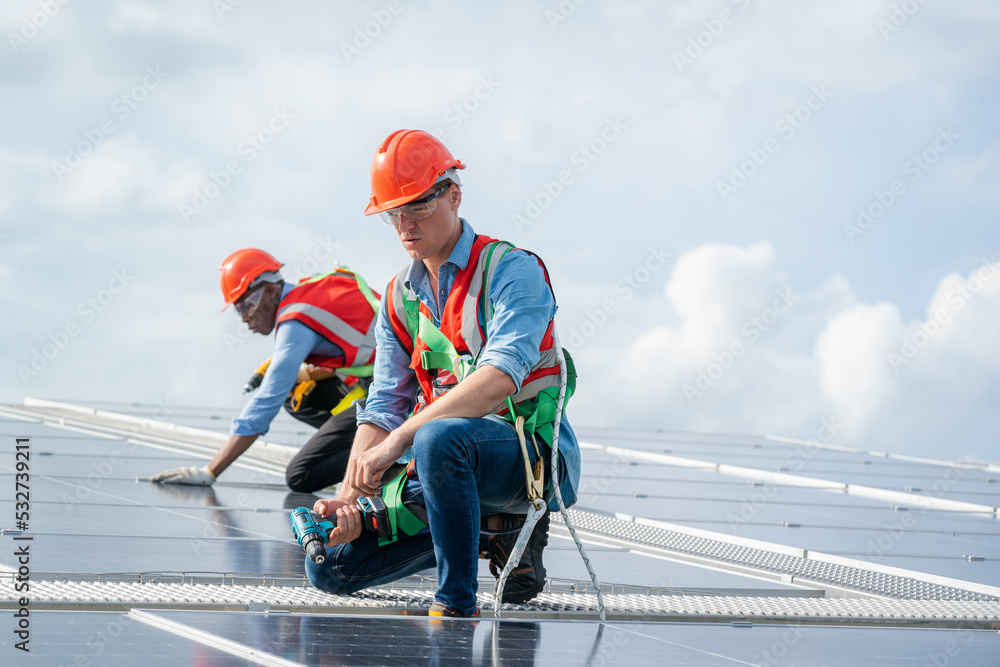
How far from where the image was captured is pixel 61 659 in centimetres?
227

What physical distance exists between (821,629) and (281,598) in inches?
65.8

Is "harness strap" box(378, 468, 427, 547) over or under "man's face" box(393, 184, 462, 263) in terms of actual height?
under

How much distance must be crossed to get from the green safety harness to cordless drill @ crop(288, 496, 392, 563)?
29mm

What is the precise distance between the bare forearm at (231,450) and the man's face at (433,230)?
105 inches

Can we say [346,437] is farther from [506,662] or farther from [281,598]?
[506,662]

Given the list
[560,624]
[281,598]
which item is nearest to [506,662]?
[560,624]

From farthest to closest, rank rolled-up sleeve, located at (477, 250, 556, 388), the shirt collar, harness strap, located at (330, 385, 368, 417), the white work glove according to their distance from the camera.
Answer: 1. harness strap, located at (330, 385, 368, 417)
2. the white work glove
3. the shirt collar
4. rolled-up sleeve, located at (477, 250, 556, 388)

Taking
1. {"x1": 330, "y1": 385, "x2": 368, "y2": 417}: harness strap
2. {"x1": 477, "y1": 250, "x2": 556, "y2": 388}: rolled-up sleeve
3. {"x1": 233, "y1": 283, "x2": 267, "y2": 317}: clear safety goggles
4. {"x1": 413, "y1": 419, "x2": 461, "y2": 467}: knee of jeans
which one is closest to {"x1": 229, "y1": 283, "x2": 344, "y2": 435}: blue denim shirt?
{"x1": 233, "y1": 283, "x2": 267, "y2": 317}: clear safety goggles

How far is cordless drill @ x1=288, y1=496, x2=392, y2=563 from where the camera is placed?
121 inches

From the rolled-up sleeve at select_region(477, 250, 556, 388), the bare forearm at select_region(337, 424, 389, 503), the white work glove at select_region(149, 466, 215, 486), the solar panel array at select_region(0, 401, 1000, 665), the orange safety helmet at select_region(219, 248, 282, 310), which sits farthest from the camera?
the white work glove at select_region(149, 466, 215, 486)

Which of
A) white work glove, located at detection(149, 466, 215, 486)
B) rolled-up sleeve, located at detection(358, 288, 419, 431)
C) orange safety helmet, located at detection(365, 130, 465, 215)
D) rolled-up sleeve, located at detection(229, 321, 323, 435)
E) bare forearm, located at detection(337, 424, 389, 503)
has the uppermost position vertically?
orange safety helmet, located at detection(365, 130, 465, 215)

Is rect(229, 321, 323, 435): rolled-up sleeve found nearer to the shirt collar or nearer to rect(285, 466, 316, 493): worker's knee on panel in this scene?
rect(285, 466, 316, 493): worker's knee on panel

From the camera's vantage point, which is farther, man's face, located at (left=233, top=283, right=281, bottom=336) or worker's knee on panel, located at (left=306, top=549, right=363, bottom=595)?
man's face, located at (left=233, top=283, right=281, bottom=336)

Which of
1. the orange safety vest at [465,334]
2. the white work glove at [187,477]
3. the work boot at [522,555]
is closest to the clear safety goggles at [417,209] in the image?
the orange safety vest at [465,334]
